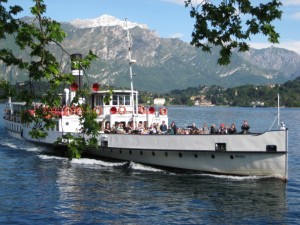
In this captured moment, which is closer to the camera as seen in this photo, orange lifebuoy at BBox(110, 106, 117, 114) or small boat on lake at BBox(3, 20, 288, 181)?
small boat on lake at BBox(3, 20, 288, 181)

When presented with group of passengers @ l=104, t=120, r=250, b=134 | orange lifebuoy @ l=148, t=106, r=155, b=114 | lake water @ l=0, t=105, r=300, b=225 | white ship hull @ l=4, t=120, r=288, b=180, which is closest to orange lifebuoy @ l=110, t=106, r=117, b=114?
group of passengers @ l=104, t=120, r=250, b=134

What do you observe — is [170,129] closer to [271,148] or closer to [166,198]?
[271,148]

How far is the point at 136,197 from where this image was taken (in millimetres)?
23094

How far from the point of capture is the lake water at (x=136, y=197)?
19.5 meters

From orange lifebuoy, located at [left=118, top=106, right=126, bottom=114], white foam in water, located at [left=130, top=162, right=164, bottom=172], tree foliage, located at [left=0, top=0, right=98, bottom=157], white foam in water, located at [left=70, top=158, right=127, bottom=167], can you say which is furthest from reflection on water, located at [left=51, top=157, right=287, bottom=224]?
tree foliage, located at [left=0, top=0, right=98, bottom=157]

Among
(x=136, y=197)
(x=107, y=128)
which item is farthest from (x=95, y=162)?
(x=136, y=197)

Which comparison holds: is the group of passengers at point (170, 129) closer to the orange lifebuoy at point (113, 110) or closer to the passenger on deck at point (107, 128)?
the passenger on deck at point (107, 128)

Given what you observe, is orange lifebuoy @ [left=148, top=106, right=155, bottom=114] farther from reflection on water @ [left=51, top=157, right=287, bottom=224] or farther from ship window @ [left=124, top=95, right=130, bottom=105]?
reflection on water @ [left=51, top=157, right=287, bottom=224]

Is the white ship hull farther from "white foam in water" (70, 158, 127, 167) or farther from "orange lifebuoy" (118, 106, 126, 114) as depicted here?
"orange lifebuoy" (118, 106, 126, 114)

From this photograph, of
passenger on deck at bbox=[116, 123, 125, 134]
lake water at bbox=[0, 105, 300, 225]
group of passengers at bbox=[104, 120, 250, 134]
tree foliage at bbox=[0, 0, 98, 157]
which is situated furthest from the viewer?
passenger on deck at bbox=[116, 123, 125, 134]

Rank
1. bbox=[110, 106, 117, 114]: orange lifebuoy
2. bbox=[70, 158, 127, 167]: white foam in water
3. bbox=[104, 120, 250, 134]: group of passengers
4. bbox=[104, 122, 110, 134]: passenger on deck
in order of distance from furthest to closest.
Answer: bbox=[110, 106, 117, 114]: orange lifebuoy < bbox=[104, 122, 110, 134]: passenger on deck < bbox=[70, 158, 127, 167]: white foam in water < bbox=[104, 120, 250, 134]: group of passengers

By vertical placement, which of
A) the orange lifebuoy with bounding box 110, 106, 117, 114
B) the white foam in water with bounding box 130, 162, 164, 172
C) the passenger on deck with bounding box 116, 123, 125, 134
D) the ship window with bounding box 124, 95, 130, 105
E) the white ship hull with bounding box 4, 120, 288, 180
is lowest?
the white foam in water with bounding box 130, 162, 164, 172

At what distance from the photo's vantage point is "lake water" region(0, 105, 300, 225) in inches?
767

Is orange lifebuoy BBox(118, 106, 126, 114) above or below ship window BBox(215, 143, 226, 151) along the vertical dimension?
above
